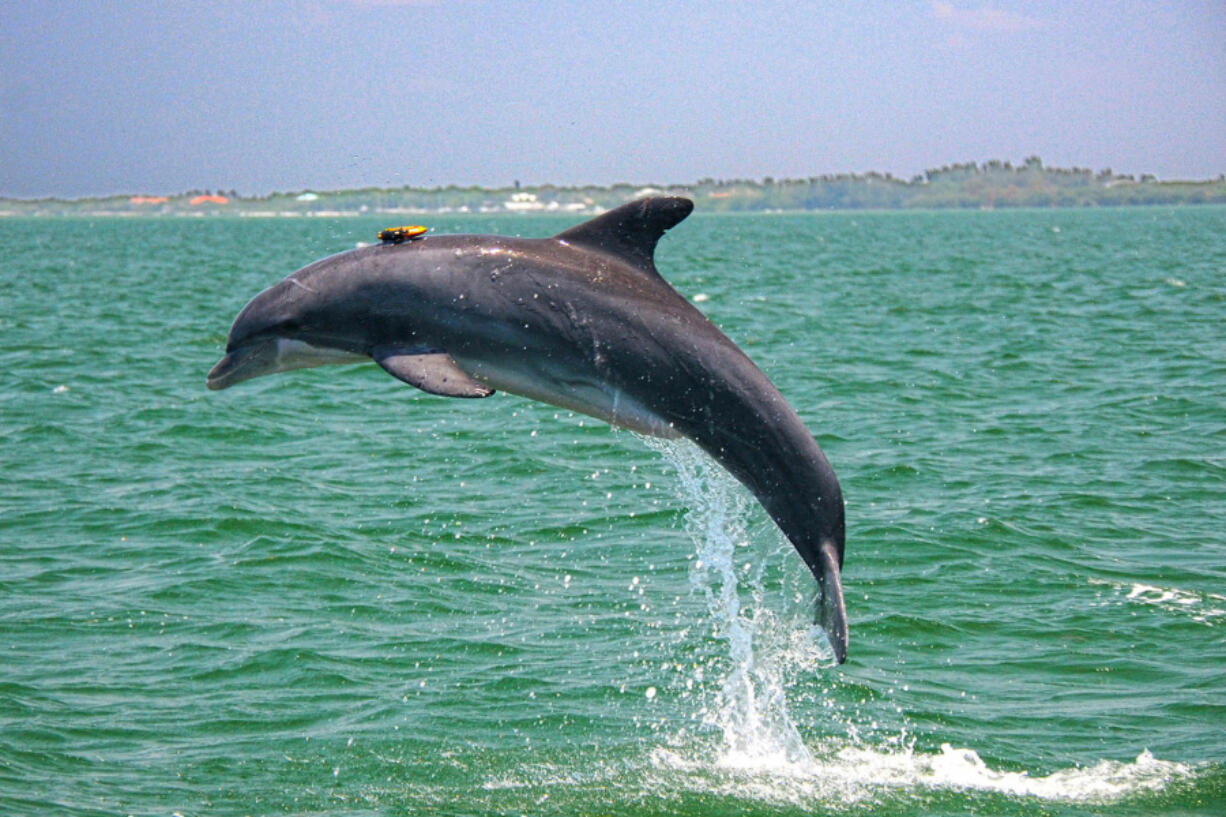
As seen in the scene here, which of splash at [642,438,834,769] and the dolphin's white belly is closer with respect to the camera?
the dolphin's white belly

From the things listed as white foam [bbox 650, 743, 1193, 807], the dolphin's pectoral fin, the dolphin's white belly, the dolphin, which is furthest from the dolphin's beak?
white foam [bbox 650, 743, 1193, 807]

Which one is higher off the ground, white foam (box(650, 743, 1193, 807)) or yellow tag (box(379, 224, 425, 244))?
yellow tag (box(379, 224, 425, 244))

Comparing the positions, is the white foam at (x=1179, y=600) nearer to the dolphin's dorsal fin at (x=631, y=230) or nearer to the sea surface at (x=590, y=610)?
the sea surface at (x=590, y=610)

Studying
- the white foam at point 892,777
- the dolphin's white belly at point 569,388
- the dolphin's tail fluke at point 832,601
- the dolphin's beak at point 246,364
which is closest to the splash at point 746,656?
the white foam at point 892,777

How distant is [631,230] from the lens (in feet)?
26.1

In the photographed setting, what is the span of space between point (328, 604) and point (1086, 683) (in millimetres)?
6815

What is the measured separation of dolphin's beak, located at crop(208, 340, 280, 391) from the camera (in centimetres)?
809

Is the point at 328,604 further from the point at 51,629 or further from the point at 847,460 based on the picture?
the point at 847,460

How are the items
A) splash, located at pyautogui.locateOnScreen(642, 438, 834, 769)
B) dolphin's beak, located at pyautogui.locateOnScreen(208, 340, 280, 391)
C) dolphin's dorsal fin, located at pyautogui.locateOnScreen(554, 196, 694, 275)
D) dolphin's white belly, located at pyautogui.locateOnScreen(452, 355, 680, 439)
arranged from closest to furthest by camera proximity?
dolphin's white belly, located at pyautogui.locateOnScreen(452, 355, 680, 439) → dolphin's dorsal fin, located at pyautogui.locateOnScreen(554, 196, 694, 275) → dolphin's beak, located at pyautogui.locateOnScreen(208, 340, 280, 391) → splash, located at pyautogui.locateOnScreen(642, 438, 834, 769)

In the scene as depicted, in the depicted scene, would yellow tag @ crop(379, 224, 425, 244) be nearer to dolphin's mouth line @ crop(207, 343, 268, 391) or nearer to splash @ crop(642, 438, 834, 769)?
dolphin's mouth line @ crop(207, 343, 268, 391)

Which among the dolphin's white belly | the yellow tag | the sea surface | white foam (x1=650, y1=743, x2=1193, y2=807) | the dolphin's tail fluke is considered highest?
the yellow tag

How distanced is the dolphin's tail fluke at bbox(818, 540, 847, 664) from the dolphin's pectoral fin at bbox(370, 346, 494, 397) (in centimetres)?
201

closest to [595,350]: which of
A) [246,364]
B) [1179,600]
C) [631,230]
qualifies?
[631,230]

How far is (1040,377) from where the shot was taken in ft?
86.0
